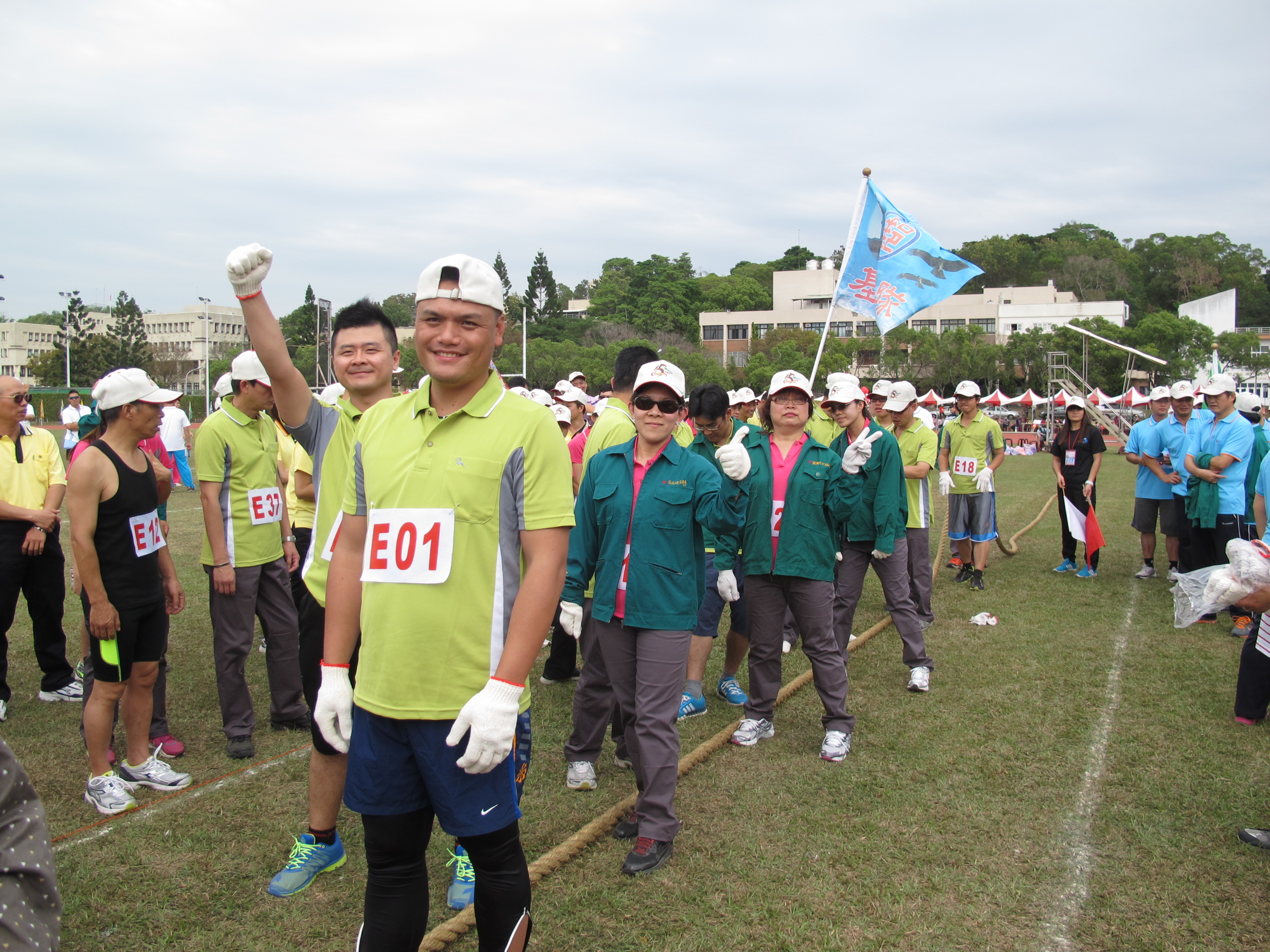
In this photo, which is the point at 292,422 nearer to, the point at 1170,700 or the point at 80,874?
the point at 80,874

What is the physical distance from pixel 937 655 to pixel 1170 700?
1.73 metres

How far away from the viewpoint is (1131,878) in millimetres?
3697

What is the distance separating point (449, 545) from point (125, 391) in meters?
3.14

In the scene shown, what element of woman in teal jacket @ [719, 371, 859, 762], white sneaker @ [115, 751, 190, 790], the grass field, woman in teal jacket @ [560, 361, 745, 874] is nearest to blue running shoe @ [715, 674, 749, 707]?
the grass field

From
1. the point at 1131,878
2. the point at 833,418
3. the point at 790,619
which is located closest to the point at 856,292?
the point at 833,418

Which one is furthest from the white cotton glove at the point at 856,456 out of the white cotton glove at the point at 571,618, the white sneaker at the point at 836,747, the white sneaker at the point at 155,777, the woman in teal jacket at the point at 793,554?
the white sneaker at the point at 155,777

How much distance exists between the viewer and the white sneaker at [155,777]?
4508mm

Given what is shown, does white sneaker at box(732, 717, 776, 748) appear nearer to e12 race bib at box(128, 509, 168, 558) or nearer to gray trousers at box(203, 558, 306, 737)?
gray trousers at box(203, 558, 306, 737)

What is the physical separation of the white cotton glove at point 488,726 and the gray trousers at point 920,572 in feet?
20.5

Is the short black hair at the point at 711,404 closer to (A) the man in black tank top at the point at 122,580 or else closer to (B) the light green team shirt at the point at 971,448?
(A) the man in black tank top at the point at 122,580

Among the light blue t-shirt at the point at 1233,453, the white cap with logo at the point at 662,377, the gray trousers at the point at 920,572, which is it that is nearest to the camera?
the white cap with logo at the point at 662,377

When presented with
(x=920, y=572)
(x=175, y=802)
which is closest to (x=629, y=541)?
(x=175, y=802)

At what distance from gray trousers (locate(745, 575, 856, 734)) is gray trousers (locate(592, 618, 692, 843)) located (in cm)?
120

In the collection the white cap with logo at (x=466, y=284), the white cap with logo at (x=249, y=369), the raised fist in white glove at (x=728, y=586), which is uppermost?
the white cap with logo at (x=466, y=284)
